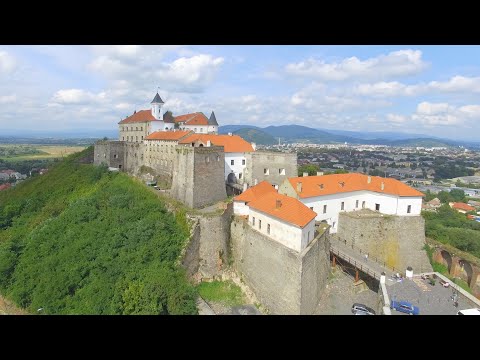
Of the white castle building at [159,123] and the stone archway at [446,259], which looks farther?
the white castle building at [159,123]

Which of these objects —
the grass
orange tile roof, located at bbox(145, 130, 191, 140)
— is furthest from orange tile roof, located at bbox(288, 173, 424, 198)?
orange tile roof, located at bbox(145, 130, 191, 140)

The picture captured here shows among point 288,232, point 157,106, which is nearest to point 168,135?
point 157,106

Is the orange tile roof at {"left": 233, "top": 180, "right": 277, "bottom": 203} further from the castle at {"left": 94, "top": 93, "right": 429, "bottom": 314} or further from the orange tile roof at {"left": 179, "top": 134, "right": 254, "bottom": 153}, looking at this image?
the orange tile roof at {"left": 179, "top": 134, "right": 254, "bottom": 153}

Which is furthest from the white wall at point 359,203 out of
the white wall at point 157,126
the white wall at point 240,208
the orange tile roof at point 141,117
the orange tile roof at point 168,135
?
the orange tile roof at point 141,117

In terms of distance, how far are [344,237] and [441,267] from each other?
25.5 ft

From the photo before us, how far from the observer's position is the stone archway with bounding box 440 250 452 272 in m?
24.6

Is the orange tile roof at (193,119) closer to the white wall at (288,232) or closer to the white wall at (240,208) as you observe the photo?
the white wall at (240,208)

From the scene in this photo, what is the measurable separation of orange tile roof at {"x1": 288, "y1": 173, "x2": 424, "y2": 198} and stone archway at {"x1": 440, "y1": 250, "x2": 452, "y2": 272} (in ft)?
16.0

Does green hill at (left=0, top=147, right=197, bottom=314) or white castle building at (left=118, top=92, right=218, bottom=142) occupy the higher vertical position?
white castle building at (left=118, top=92, right=218, bottom=142)

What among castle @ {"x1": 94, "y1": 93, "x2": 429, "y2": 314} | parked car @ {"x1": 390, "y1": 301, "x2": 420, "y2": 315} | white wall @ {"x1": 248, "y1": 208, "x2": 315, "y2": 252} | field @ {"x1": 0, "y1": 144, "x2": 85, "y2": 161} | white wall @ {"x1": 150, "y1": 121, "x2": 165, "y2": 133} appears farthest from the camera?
field @ {"x1": 0, "y1": 144, "x2": 85, "y2": 161}

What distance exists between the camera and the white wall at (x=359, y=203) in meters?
24.4

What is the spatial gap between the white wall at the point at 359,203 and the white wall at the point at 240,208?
403cm

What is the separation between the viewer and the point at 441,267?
2480 cm
